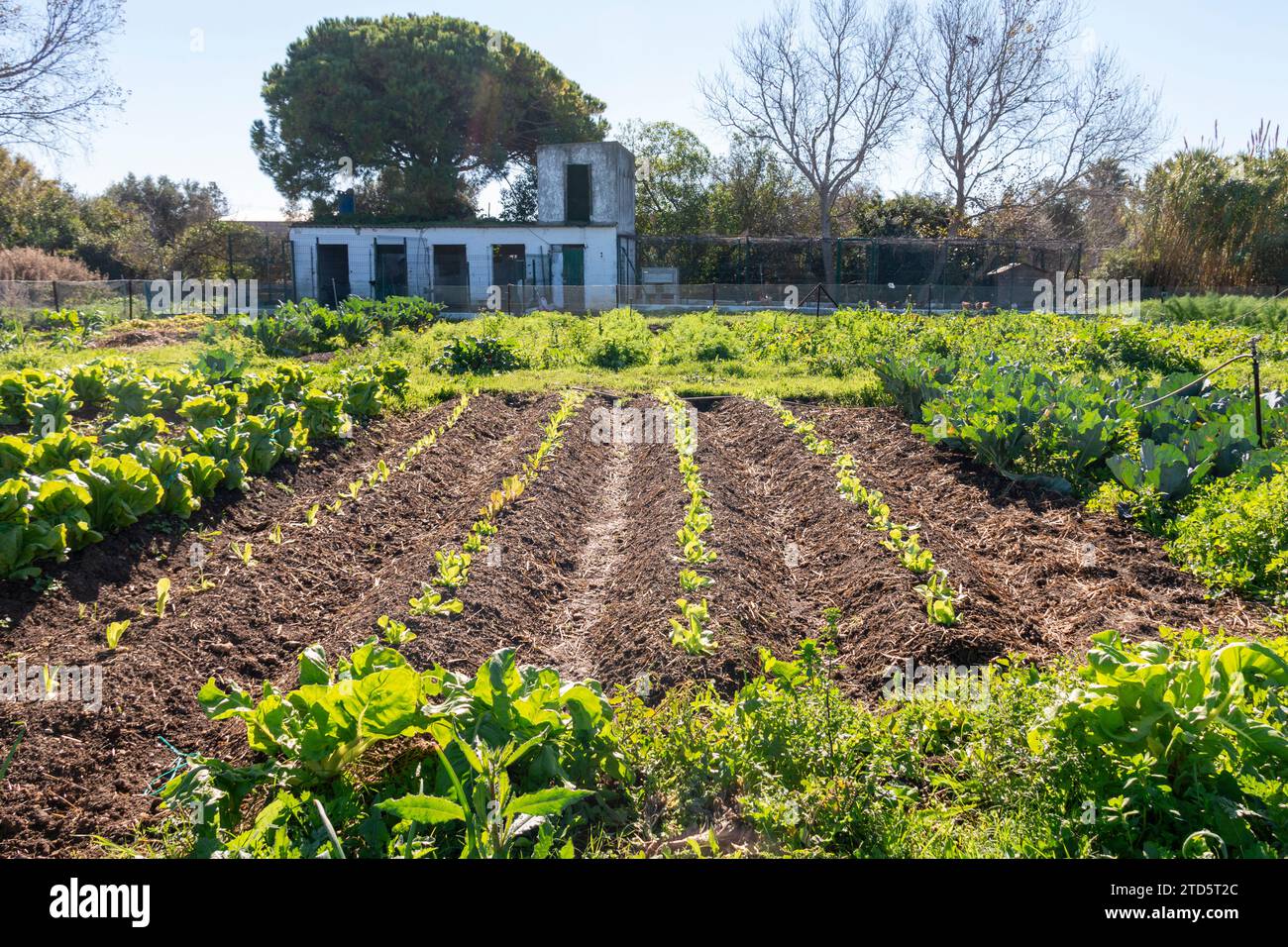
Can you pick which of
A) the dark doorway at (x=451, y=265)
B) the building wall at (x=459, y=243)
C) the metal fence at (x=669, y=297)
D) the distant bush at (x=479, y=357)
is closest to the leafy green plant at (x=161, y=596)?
the distant bush at (x=479, y=357)

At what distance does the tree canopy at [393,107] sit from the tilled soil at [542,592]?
3110 centimetres

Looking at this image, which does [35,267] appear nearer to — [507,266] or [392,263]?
[392,263]

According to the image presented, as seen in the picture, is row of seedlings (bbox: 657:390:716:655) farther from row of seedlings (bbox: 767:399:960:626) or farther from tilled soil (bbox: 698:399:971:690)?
row of seedlings (bbox: 767:399:960:626)

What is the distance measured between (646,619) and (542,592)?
121 cm

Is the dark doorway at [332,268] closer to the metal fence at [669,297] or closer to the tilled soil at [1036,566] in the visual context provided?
the metal fence at [669,297]

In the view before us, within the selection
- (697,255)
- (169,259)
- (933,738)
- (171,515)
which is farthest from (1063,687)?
(169,259)

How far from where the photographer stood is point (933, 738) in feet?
12.6

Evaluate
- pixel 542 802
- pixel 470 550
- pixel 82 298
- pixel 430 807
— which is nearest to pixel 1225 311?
pixel 470 550

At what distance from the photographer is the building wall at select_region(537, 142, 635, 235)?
35.4 m

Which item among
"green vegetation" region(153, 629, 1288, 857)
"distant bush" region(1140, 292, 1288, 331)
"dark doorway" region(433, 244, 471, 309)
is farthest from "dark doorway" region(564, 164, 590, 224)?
"green vegetation" region(153, 629, 1288, 857)

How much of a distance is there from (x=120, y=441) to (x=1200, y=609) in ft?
28.5

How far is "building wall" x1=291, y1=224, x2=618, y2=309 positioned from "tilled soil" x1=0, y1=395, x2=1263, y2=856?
79.2 feet

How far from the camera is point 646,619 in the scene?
5.50 metres

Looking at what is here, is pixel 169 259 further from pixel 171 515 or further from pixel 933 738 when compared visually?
pixel 933 738
